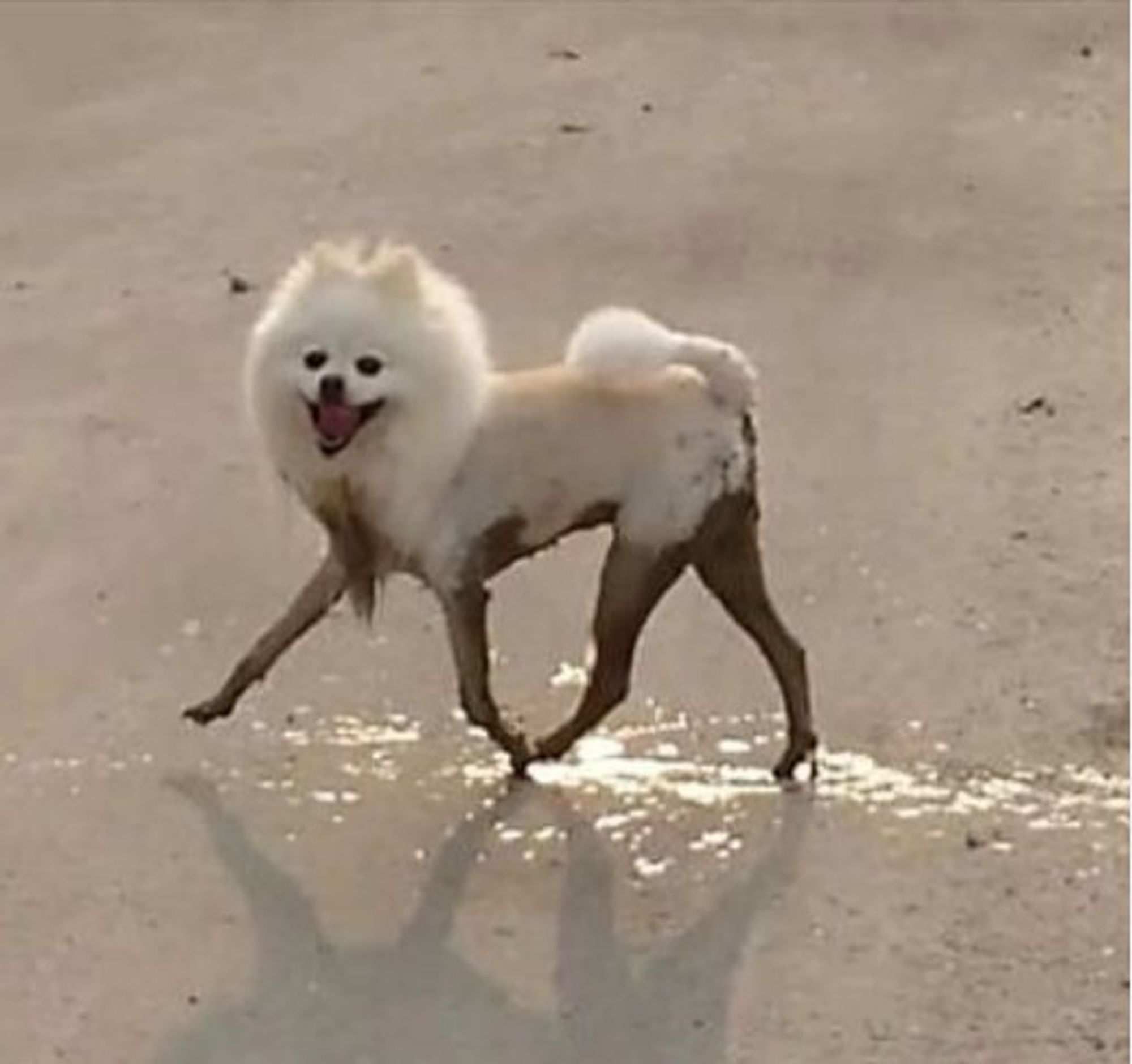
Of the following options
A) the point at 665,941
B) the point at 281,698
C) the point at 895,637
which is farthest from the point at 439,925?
the point at 895,637

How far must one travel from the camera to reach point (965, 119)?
7406 millimetres

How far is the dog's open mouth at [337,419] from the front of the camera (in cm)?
405

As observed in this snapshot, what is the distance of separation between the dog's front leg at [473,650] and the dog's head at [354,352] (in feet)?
0.85

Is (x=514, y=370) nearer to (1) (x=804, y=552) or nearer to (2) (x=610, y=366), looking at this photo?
(1) (x=804, y=552)

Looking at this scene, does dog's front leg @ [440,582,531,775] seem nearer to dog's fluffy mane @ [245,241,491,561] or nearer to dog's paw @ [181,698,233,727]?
→ dog's fluffy mane @ [245,241,491,561]

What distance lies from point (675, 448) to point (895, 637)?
66 cm

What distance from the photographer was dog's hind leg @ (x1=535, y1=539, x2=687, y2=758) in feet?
13.9

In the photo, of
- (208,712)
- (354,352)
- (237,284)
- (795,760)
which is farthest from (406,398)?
(237,284)

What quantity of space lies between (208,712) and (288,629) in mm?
175

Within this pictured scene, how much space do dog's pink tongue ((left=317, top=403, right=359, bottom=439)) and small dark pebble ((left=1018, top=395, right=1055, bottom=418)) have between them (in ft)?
6.03

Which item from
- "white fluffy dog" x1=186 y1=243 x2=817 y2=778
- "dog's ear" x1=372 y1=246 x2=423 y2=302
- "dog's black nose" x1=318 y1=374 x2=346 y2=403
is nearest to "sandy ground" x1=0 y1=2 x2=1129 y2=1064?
"white fluffy dog" x1=186 y1=243 x2=817 y2=778

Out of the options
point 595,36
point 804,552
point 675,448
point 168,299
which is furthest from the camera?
point 595,36

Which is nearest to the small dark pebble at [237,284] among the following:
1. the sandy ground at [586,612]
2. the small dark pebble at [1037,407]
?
the sandy ground at [586,612]

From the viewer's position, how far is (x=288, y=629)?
437 centimetres
